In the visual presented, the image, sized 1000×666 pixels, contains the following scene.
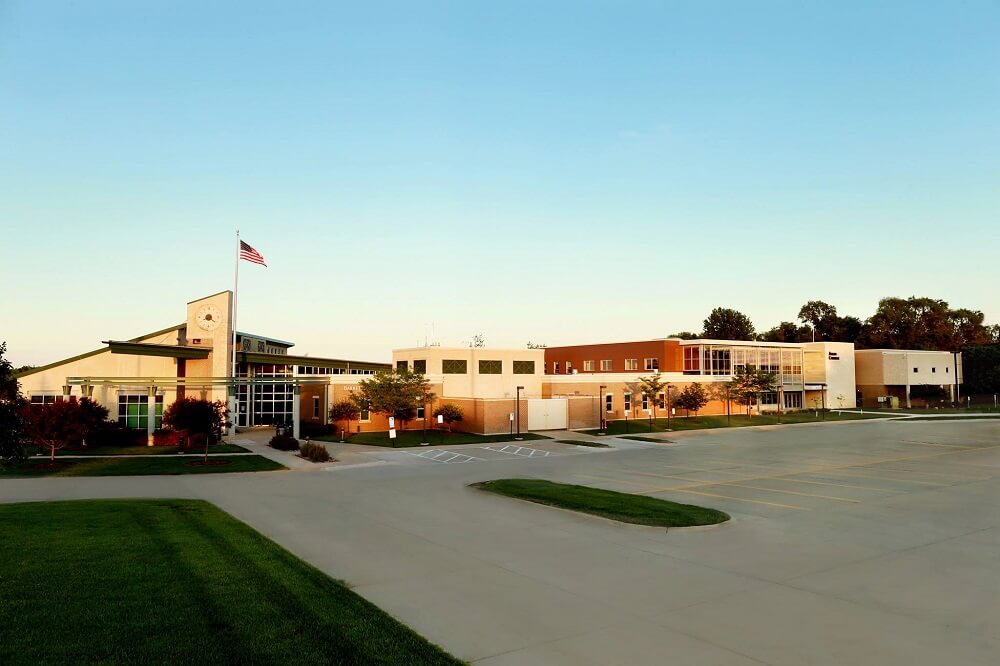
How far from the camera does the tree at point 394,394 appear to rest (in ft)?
151

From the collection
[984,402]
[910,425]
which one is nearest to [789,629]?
[910,425]

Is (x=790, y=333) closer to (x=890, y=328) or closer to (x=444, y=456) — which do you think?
(x=890, y=328)

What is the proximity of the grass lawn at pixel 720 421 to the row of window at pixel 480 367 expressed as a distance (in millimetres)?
6977

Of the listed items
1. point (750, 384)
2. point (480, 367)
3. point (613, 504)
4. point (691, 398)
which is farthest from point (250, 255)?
point (750, 384)

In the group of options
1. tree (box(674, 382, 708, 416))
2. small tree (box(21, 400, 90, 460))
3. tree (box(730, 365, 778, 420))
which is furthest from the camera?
tree (box(730, 365, 778, 420))

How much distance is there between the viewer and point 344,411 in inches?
1906

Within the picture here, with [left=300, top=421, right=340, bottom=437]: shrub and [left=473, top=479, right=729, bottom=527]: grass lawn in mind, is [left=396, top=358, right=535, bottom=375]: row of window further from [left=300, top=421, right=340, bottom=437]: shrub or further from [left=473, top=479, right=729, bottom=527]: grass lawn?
[left=473, top=479, right=729, bottom=527]: grass lawn

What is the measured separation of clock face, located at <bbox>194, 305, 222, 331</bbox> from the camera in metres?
47.5

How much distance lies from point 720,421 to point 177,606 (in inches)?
2247

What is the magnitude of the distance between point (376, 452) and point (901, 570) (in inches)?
1156

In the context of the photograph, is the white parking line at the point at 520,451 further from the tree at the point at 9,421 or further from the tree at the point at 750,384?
the tree at the point at 750,384

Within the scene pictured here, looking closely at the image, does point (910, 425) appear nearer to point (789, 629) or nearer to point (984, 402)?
point (984, 402)

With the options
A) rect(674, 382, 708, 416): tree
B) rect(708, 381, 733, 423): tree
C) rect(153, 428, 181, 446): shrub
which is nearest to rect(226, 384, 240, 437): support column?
rect(153, 428, 181, 446): shrub

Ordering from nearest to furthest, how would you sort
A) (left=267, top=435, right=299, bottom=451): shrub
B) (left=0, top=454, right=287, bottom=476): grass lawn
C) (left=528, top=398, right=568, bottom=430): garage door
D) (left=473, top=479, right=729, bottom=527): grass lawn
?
(left=473, top=479, right=729, bottom=527): grass lawn → (left=0, top=454, right=287, bottom=476): grass lawn → (left=267, top=435, right=299, bottom=451): shrub → (left=528, top=398, right=568, bottom=430): garage door
